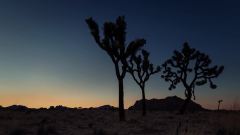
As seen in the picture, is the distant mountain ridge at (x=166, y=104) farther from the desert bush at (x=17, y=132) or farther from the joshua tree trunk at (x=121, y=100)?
the desert bush at (x=17, y=132)

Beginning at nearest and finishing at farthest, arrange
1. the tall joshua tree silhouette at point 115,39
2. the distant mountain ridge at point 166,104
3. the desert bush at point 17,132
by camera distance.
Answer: the desert bush at point 17,132 → the tall joshua tree silhouette at point 115,39 → the distant mountain ridge at point 166,104

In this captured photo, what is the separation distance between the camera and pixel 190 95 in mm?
37125

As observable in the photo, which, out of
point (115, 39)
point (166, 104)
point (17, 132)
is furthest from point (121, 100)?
point (166, 104)

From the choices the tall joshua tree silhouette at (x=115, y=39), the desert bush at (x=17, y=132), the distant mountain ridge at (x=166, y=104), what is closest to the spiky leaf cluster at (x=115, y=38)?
the tall joshua tree silhouette at (x=115, y=39)

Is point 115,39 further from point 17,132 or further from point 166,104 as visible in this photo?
point 166,104

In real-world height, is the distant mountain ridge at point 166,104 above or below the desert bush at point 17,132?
above

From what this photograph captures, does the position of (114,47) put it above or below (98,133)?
above

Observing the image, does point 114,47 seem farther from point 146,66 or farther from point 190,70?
point 190,70

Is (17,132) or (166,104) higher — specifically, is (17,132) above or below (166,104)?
below

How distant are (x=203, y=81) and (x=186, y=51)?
3.36m

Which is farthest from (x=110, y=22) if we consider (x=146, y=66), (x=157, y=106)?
(x=157, y=106)

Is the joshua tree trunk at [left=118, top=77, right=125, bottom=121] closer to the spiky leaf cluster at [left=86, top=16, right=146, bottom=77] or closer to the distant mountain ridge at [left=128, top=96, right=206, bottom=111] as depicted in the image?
the spiky leaf cluster at [left=86, top=16, right=146, bottom=77]

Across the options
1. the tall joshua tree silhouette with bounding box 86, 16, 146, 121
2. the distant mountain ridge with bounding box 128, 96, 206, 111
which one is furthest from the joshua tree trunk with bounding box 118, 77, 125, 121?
the distant mountain ridge with bounding box 128, 96, 206, 111

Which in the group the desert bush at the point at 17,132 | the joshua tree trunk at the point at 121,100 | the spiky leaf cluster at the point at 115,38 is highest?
the spiky leaf cluster at the point at 115,38
